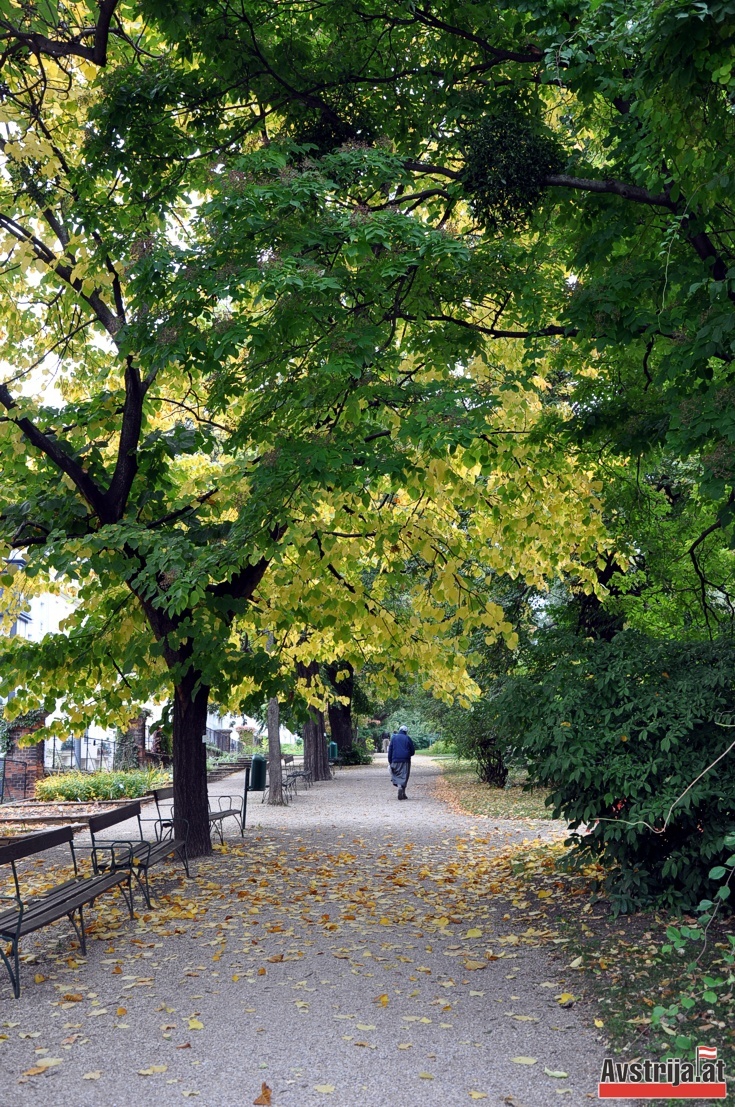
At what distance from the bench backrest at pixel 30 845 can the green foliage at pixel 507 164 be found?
559cm

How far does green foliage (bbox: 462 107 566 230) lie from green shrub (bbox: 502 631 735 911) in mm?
3795

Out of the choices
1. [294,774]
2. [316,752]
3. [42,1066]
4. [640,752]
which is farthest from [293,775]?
[42,1066]

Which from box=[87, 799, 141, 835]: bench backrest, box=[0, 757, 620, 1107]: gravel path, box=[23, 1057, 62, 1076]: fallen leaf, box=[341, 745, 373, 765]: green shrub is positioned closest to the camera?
box=[0, 757, 620, 1107]: gravel path

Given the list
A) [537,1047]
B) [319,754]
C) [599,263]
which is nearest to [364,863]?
[537,1047]

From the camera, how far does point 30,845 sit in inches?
278

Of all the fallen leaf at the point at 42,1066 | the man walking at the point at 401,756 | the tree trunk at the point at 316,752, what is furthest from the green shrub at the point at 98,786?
the fallen leaf at the point at 42,1066

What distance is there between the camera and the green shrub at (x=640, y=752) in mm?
7184

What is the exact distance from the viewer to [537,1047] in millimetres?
5168

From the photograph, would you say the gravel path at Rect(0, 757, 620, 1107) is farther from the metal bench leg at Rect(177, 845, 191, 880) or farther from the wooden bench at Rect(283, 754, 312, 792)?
the wooden bench at Rect(283, 754, 312, 792)

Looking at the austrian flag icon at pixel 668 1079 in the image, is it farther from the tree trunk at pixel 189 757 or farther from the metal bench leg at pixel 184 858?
the tree trunk at pixel 189 757

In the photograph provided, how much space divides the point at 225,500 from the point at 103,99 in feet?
13.8

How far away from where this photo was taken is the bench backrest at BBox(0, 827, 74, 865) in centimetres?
656

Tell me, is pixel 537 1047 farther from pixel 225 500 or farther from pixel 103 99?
pixel 103 99

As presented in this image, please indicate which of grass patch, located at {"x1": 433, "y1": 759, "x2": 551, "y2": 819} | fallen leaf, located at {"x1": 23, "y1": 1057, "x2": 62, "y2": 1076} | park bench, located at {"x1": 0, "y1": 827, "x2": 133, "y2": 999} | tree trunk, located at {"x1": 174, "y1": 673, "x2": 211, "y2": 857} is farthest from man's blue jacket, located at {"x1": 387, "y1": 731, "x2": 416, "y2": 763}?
fallen leaf, located at {"x1": 23, "y1": 1057, "x2": 62, "y2": 1076}
